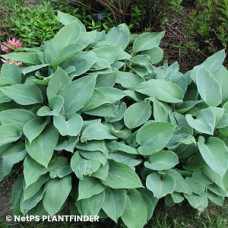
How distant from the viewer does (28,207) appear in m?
2.77

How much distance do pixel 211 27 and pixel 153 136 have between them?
153 centimetres

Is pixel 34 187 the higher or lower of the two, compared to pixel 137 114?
lower

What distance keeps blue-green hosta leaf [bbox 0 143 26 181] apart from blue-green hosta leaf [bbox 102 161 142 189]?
0.57 m

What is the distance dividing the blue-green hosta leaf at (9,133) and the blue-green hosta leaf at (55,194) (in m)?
0.37

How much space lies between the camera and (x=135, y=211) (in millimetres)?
2824

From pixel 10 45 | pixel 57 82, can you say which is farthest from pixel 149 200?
pixel 10 45

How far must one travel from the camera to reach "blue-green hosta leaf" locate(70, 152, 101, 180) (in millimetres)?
2680

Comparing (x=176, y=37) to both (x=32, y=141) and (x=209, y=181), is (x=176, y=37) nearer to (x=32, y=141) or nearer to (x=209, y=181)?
(x=209, y=181)

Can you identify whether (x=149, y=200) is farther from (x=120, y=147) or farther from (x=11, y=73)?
(x=11, y=73)

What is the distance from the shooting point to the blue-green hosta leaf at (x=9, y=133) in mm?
2714

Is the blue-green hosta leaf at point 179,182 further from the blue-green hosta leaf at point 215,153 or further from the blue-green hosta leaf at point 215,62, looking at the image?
the blue-green hosta leaf at point 215,62

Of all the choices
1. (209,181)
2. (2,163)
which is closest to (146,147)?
(209,181)

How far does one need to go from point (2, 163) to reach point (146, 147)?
0.95 meters

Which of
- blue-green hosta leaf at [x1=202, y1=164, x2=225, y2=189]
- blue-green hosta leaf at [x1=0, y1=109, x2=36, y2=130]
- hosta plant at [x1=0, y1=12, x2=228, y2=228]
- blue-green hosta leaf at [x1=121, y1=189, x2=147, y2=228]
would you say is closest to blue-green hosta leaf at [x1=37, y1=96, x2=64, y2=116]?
hosta plant at [x1=0, y1=12, x2=228, y2=228]
